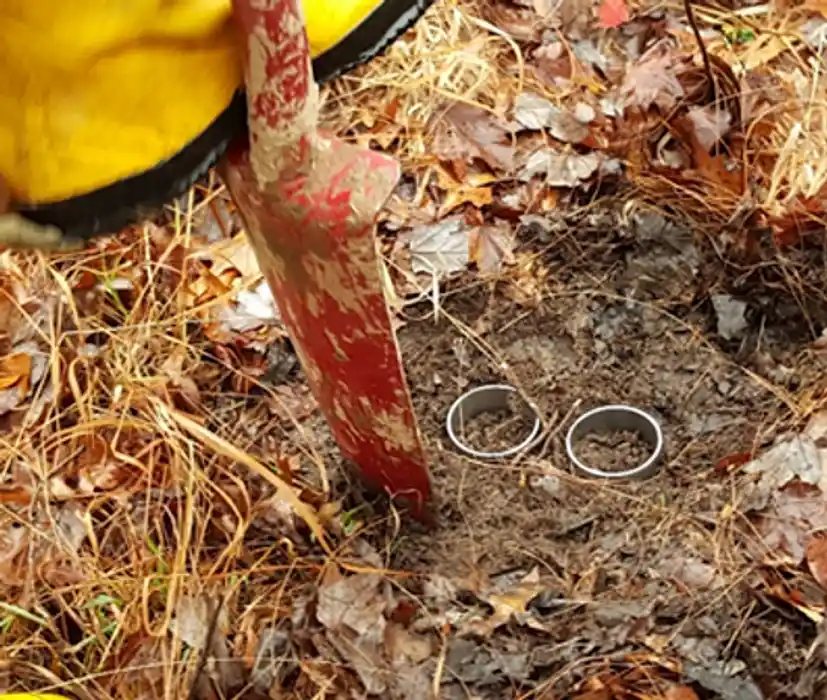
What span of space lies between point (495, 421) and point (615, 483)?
0.24m

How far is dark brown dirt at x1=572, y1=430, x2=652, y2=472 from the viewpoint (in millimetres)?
1709

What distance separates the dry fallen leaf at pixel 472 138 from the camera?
2.14 m

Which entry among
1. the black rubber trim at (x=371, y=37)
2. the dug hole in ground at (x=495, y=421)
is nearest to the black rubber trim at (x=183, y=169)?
the black rubber trim at (x=371, y=37)

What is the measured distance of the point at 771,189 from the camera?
194 centimetres

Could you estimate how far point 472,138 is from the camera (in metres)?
2.20

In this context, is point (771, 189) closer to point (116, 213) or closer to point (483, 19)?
point (483, 19)

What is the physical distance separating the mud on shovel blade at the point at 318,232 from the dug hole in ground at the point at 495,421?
198mm

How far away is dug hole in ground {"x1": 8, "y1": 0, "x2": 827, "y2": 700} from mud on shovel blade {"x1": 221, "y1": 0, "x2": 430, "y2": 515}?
198 mm

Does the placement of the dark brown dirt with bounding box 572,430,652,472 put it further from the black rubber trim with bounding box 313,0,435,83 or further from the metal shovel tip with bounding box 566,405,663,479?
the black rubber trim with bounding box 313,0,435,83

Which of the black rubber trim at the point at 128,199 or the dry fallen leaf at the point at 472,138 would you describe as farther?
the dry fallen leaf at the point at 472,138

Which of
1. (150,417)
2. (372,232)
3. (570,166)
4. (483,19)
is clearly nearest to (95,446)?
(150,417)

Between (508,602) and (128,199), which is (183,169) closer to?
(128,199)

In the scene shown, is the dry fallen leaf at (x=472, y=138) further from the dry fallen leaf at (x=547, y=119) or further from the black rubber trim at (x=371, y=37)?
the black rubber trim at (x=371, y=37)

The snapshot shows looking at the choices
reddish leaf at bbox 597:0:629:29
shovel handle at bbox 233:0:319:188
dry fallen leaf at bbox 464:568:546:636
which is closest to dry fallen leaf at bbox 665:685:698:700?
dry fallen leaf at bbox 464:568:546:636
